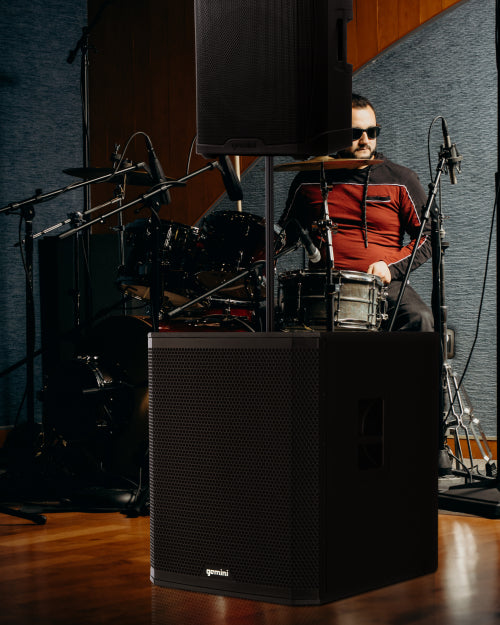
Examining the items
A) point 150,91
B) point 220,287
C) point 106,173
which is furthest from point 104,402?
point 150,91

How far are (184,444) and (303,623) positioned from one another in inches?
16.2

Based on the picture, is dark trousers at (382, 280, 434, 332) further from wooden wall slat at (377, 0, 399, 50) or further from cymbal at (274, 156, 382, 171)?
wooden wall slat at (377, 0, 399, 50)

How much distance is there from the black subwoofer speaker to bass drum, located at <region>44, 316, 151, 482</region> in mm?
1138

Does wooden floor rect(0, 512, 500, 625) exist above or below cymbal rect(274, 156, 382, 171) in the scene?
below

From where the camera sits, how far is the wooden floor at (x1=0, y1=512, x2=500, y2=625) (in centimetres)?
158

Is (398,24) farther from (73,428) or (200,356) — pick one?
(200,356)

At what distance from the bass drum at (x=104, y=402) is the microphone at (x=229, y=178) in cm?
59

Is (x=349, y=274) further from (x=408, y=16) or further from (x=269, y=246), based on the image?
(x=408, y=16)

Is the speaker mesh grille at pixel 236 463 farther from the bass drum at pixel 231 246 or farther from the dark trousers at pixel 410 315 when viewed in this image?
the dark trousers at pixel 410 315

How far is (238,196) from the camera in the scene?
2.77 meters

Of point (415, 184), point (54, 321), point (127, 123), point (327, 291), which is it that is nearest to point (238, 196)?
point (327, 291)

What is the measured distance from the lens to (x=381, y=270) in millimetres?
3137

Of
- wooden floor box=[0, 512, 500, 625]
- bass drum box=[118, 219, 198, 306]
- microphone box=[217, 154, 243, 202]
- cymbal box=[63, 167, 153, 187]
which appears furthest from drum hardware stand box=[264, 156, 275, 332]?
cymbal box=[63, 167, 153, 187]

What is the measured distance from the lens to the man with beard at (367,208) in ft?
11.0
